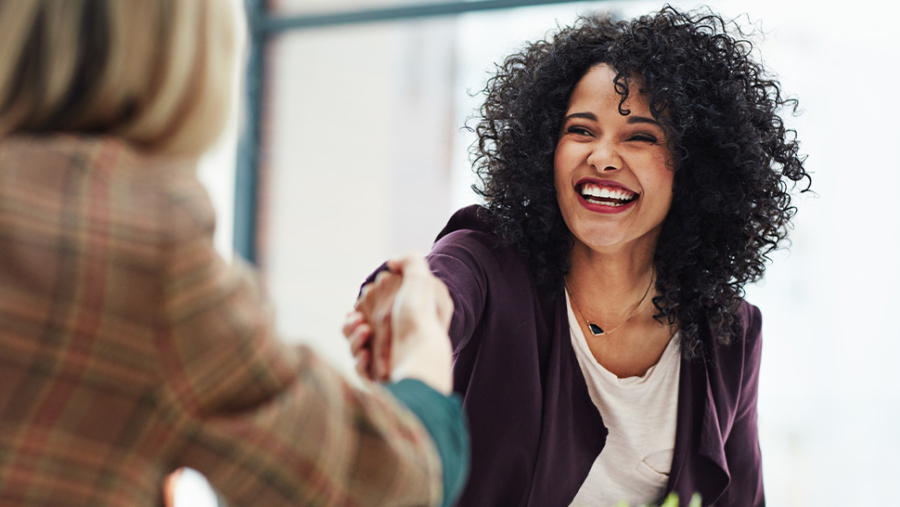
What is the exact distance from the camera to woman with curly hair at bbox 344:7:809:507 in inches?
61.1

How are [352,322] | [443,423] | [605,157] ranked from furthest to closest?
[605,157] → [352,322] → [443,423]

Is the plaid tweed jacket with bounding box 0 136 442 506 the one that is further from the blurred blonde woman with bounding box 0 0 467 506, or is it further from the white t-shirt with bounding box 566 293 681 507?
the white t-shirt with bounding box 566 293 681 507

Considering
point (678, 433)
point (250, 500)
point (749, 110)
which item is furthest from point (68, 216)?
point (749, 110)

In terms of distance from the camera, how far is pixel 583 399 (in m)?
1.59

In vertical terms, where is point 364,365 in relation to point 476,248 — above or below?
below

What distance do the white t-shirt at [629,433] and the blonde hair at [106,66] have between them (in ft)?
3.44

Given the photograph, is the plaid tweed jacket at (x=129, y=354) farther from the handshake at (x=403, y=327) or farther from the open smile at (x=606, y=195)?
the open smile at (x=606, y=195)

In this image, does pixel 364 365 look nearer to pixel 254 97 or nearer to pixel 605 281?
pixel 605 281

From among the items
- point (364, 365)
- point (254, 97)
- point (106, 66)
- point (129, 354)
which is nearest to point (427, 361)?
point (364, 365)

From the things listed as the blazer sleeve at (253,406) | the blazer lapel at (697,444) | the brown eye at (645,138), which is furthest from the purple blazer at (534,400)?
the blazer sleeve at (253,406)

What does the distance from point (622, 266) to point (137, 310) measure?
1250mm

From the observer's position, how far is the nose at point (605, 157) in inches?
62.5

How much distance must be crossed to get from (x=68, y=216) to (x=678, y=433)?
4.18ft

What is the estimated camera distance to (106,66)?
752mm
